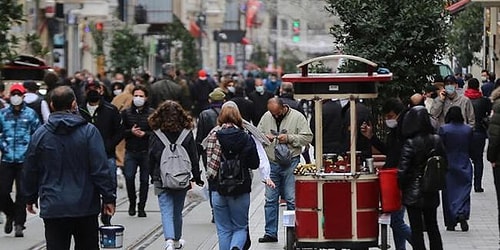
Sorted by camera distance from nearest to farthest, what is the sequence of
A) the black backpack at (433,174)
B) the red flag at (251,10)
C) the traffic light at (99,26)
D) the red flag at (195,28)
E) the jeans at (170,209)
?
1. the black backpack at (433,174)
2. the jeans at (170,209)
3. the traffic light at (99,26)
4. the red flag at (195,28)
5. the red flag at (251,10)

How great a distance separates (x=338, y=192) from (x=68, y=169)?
3263mm

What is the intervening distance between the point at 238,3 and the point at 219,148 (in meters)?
93.2

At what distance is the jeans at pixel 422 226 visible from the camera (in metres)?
12.9

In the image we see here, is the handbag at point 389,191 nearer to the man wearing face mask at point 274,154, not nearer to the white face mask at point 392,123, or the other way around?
the white face mask at point 392,123

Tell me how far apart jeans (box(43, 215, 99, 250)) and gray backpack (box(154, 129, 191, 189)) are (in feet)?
11.9

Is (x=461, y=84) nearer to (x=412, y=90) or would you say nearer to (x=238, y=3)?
(x=412, y=90)

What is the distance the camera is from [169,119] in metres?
14.9

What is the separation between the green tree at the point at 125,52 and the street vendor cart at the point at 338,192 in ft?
107

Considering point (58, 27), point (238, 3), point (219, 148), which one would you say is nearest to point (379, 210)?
point (219, 148)

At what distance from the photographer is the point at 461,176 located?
56.6ft

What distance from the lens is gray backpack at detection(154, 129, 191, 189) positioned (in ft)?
48.6

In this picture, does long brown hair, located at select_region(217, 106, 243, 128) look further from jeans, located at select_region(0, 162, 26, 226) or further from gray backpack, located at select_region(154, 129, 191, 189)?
jeans, located at select_region(0, 162, 26, 226)

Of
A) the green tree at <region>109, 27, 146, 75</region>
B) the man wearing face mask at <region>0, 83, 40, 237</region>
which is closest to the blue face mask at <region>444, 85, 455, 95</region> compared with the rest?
the man wearing face mask at <region>0, 83, 40, 237</region>

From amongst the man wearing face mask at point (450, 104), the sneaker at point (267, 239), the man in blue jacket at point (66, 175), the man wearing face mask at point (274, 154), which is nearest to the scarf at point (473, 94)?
the man wearing face mask at point (450, 104)
